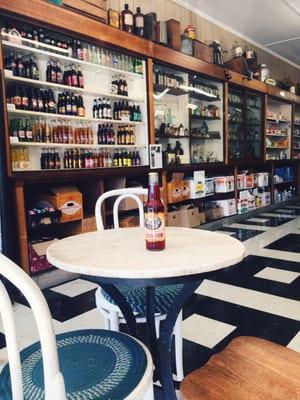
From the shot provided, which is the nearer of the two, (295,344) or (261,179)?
(295,344)

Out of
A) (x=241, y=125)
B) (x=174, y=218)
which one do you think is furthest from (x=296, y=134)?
(x=174, y=218)

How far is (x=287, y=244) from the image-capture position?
3973mm

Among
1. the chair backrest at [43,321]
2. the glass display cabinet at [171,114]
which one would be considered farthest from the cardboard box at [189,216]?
the chair backrest at [43,321]

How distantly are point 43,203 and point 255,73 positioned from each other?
4.81 metres

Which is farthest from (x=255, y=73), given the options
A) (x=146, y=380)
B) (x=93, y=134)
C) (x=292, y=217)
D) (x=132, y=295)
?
(x=146, y=380)

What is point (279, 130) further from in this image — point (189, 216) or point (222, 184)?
point (189, 216)

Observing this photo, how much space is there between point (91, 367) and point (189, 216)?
3.63 meters

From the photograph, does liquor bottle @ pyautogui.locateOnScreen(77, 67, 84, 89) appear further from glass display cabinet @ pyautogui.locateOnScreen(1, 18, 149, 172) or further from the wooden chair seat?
the wooden chair seat

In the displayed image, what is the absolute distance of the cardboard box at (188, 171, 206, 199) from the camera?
466 centimetres

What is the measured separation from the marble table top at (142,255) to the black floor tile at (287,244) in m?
2.72

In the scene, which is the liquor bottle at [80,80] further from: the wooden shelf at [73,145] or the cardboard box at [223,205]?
the cardboard box at [223,205]

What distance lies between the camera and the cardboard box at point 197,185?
466 centimetres

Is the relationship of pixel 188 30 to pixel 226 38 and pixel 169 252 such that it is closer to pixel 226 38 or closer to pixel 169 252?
pixel 226 38

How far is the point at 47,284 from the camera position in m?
2.91
